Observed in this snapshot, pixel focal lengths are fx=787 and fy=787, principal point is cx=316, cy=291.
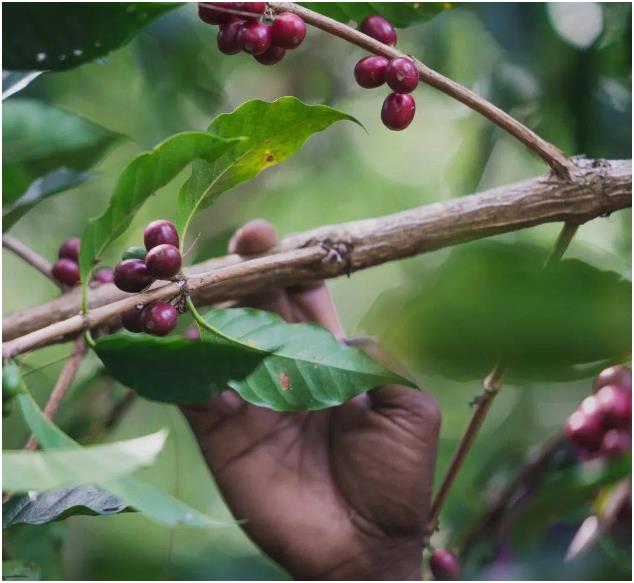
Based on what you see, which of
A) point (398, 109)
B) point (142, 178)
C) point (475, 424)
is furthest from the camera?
point (475, 424)

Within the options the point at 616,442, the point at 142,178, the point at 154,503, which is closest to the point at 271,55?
the point at 142,178

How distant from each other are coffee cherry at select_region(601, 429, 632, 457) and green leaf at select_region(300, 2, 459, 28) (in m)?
0.57

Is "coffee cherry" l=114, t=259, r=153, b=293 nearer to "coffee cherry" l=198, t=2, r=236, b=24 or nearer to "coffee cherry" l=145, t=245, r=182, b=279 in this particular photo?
"coffee cherry" l=145, t=245, r=182, b=279

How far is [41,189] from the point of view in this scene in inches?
45.7

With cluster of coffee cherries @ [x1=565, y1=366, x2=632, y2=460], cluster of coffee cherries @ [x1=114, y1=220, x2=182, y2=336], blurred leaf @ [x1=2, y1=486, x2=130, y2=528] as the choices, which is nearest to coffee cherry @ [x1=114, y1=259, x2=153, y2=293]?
cluster of coffee cherries @ [x1=114, y1=220, x2=182, y2=336]

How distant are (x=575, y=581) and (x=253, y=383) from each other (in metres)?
0.52

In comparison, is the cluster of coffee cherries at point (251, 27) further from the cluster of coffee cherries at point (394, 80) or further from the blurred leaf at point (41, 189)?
the blurred leaf at point (41, 189)

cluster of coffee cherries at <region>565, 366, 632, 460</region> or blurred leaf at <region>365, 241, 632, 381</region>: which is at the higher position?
blurred leaf at <region>365, 241, 632, 381</region>

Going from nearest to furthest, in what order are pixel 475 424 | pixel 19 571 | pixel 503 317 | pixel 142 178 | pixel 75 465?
pixel 503 317 → pixel 75 465 → pixel 142 178 → pixel 19 571 → pixel 475 424

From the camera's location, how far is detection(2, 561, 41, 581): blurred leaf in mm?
862

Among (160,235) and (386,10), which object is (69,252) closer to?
(160,235)

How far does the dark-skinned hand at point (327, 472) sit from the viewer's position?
1091 millimetres

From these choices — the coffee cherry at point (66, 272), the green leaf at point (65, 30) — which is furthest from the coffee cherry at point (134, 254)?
the coffee cherry at point (66, 272)

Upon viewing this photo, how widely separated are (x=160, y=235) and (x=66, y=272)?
0.43 meters
